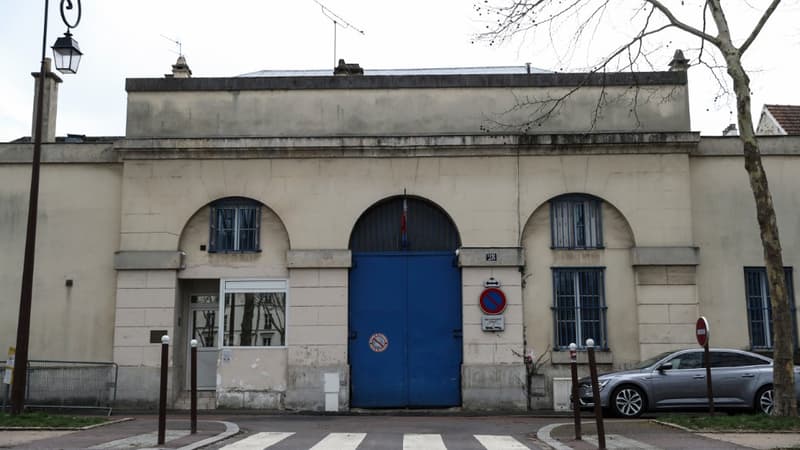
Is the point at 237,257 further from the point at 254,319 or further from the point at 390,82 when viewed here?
the point at 390,82

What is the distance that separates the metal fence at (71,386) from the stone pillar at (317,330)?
13.1 ft

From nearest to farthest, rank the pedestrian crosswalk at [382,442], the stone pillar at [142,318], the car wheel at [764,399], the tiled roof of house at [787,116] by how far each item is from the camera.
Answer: the pedestrian crosswalk at [382,442] → the car wheel at [764,399] → the stone pillar at [142,318] → the tiled roof of house at [787,116]

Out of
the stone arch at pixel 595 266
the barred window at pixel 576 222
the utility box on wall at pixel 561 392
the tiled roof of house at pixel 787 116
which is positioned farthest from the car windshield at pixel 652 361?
the tiled roof of house at pixel 787 116

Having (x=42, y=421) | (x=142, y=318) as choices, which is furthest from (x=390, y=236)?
(x=42, y=421)

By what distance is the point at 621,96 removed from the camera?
20125mm

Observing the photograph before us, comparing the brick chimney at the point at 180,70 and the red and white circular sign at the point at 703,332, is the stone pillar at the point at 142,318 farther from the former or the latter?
the red and white circular sign at the point at 703,332

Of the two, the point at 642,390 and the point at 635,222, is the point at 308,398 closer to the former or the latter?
the point at 642,390

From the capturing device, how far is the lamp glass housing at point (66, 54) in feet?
51.5

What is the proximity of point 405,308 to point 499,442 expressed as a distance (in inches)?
297

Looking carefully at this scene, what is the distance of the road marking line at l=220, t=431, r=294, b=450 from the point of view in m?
11.4

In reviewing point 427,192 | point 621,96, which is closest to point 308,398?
point 427,192

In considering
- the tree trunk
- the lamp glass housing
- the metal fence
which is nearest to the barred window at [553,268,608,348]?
the tree trunk

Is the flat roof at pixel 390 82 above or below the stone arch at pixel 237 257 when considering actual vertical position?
above

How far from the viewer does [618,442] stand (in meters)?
11.9
